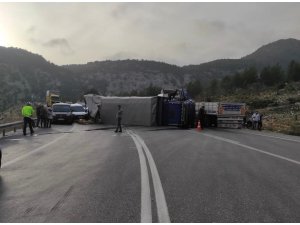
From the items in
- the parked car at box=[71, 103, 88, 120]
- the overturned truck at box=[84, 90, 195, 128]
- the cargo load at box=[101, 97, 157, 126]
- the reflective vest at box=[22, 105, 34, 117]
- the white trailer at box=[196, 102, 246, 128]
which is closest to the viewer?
the reflective vest at box=[22, 105, 34, 117]

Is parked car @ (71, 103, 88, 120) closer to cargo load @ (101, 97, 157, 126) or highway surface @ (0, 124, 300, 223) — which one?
cargo load @ (101, 97, 157, 126)

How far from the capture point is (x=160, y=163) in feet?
40.8

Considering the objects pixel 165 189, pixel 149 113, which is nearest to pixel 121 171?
pixel 165 189

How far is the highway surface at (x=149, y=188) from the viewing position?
6.52 meters

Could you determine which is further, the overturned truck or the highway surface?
the overturned truck

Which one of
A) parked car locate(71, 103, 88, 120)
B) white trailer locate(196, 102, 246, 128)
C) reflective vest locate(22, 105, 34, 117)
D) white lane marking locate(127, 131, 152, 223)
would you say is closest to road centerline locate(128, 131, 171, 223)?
white lane marking locate(127, 131, 152, 223)

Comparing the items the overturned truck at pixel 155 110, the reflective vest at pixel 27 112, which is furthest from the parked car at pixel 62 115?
the reflective vest at pixel 27 112

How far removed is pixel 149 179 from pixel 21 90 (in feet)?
559

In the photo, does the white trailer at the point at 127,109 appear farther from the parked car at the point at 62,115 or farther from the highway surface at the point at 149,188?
the highway surface at the point at 149,188

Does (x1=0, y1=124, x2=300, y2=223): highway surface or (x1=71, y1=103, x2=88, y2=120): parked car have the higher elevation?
(x1=0, y1=124, x2=300, y2=223): highway surface

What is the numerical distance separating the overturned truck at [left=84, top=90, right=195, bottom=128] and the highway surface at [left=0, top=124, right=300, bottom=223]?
22041mm

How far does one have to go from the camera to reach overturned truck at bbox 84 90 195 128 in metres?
36.6

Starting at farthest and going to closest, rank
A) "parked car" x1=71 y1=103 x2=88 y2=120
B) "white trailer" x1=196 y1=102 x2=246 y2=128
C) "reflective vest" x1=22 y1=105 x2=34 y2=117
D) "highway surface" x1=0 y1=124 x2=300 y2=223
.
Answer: "parked car" x1=71 y1=103 x2=88 y2=120
"white trailer" x1=196 y1=102 x2=246 y2=128
"reflective vest" x1=22 y1=105 x2=34 y2=117
"highway surface" x1=0 y1=124 x2=300 y2=223

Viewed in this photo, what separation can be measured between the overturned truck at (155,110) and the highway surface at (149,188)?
22041 mm
